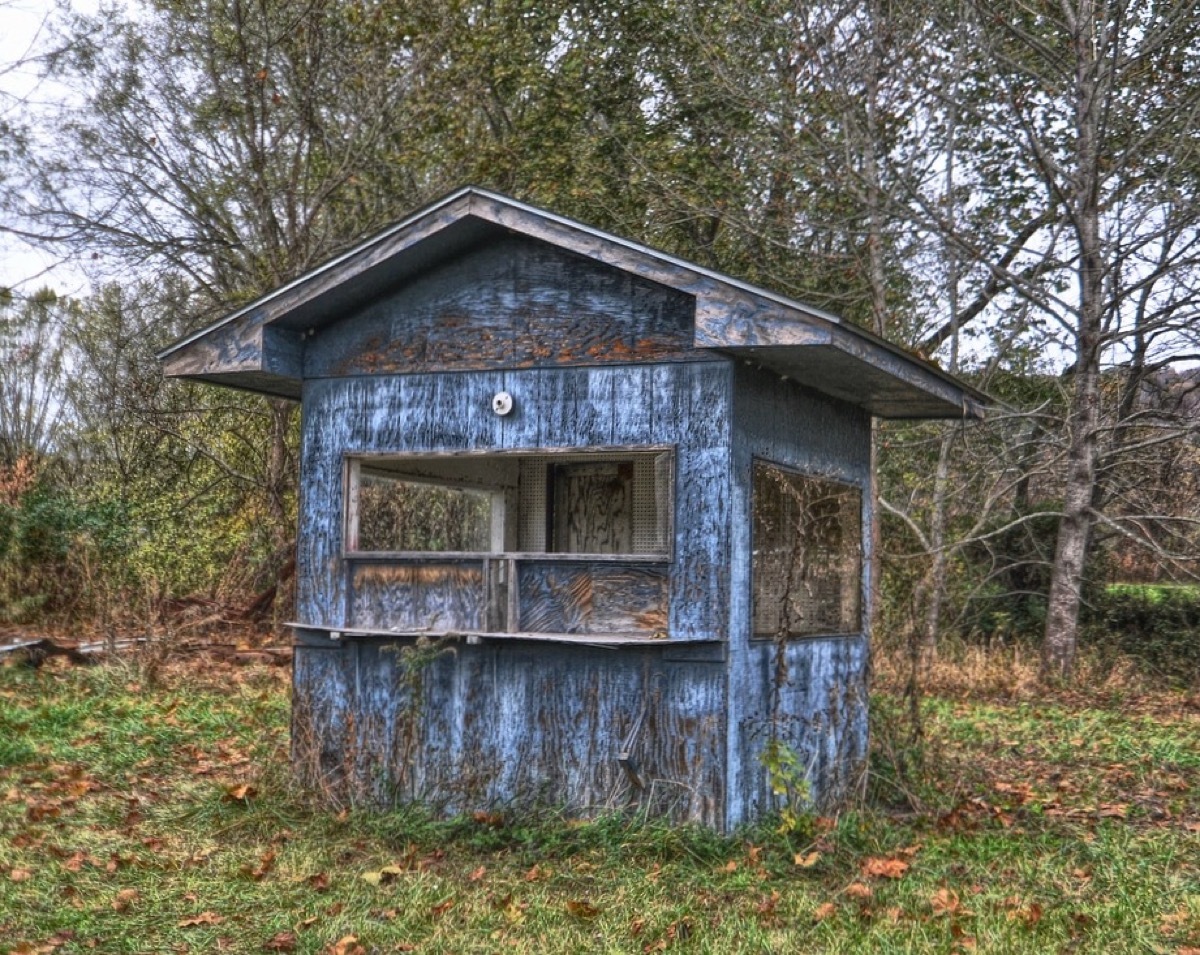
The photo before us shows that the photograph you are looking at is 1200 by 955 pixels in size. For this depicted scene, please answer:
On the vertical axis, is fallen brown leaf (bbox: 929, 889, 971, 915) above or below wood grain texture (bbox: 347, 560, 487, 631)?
below

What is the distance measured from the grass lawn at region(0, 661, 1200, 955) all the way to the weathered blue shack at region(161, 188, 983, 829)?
0.40 m

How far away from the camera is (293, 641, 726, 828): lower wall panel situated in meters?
8.20

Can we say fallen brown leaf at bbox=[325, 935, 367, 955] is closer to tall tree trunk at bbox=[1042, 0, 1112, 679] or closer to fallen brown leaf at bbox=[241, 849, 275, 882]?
fallen brown leaf at bbox=[241, 849, 275, 882]

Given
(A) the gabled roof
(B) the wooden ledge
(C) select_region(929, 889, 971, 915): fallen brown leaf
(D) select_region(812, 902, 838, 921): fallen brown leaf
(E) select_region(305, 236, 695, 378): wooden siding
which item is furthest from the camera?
(E) select_region(305, 236, 695, 378): wooden siding

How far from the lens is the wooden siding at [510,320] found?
8.55 m

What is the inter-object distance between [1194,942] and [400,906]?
3808 mm

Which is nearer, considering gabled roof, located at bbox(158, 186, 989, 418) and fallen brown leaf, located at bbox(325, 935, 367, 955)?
fallen brown leaf, located at bbox(325, 935, 367, 955)

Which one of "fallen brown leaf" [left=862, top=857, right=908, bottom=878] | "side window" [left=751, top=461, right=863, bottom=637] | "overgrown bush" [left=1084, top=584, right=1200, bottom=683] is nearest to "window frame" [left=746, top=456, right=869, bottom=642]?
"side window" [left=751, top=461, right=863, bottom=637]

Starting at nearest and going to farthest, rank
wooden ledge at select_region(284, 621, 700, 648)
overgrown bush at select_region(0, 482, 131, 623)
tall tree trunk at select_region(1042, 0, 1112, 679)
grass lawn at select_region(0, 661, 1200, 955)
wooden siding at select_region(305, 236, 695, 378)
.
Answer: grass lawn at select_region(0, 661, 1200, 955) < wooden ledge at select_region(284, 621, 700, 648) < wooden siding at select_region(305, 236, 695, 378) < tall tree trunk at select_region(1042, 0, 1112, 679) < overgrown bush at select_region(0, 482, 131, 623)

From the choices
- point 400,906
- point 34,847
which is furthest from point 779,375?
point 34,847

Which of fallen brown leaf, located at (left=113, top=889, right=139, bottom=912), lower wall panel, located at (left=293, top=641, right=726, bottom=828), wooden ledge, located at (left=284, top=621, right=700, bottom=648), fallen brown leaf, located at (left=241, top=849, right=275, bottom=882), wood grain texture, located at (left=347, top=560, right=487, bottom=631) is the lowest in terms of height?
fallen brown leaf, located at (left=113, top=889, right=139, bottom=912)

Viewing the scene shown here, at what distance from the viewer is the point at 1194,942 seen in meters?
6.59

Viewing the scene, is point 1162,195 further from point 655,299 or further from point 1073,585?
point 655,299

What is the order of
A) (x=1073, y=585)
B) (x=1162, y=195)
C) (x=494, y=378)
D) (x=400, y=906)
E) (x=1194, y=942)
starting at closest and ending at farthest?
(x=1194, y=942) → (x=400, y=906) → (x=494, y=378) → (x=1162, y=195) → (x=1073, y=585)
